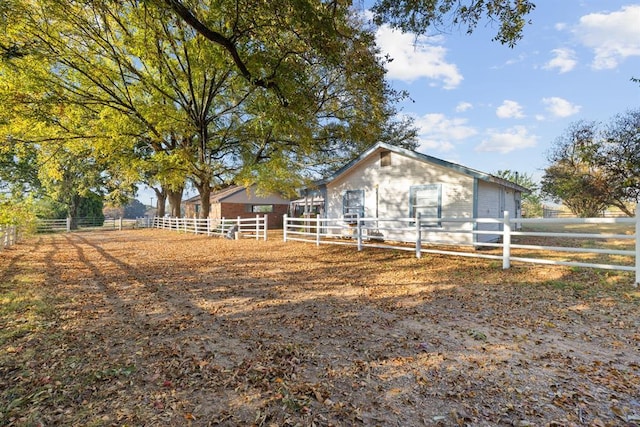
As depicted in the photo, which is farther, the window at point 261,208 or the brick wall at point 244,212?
the window at point 261,208

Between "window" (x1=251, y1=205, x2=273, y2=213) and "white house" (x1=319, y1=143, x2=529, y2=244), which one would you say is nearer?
"white house" (x1=319, y1=143, x2=529, y2=244)

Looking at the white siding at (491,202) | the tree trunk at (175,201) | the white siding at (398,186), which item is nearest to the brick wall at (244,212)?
the tree trunk at (175,201)

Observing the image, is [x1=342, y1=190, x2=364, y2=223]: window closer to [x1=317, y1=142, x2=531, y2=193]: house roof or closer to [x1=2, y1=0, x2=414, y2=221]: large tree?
[x1=317, y1=142, x2=531, y2=193]: house roof

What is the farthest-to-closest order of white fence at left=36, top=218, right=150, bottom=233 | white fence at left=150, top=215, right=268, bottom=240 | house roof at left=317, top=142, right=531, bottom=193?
white fence at left=36, top=218, right=150, bottom=233 < white fence at left=150, top=215, right=268, bottom=240 < house roof at left=317, top=142, right=531, bottom=193

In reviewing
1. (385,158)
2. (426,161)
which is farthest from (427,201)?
(385,158)

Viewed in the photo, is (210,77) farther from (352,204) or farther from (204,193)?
(352,204)

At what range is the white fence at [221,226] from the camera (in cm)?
1644

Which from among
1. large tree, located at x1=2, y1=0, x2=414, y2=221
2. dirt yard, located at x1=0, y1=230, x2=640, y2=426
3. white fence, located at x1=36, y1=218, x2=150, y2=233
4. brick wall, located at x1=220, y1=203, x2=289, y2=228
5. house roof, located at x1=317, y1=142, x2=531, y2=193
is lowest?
dirt yard, located at x1=0, y1=230, x2=640, y2=426

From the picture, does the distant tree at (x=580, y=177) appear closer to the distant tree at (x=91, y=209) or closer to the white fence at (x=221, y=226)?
the white fence at (x=221, y=226)

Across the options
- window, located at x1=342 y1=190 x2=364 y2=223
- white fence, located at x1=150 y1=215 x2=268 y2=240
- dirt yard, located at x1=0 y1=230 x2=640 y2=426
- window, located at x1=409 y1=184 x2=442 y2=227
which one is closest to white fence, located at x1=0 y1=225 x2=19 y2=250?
dirt yard, located at x1=0 y1=230 x2=640 y2=426

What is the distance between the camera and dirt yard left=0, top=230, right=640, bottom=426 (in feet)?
8.44

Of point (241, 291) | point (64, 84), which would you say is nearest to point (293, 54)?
point (241, 291)

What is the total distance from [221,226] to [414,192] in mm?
11820

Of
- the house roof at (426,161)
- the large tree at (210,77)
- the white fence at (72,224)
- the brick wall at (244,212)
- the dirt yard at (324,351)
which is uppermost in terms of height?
the large tree at (210,77)
